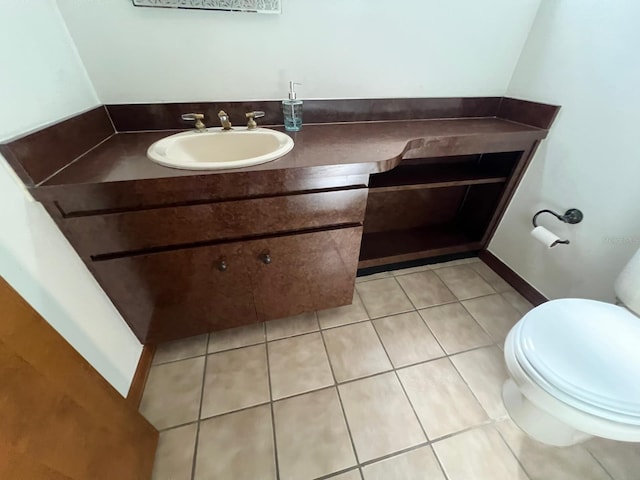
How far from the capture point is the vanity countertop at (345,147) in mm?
760

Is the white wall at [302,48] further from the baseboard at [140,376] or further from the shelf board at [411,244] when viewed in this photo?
the baseboard at [140,376]

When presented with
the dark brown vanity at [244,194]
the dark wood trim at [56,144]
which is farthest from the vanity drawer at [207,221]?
the dark wood trim at [56,144]

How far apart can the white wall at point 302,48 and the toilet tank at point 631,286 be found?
101 centimetres

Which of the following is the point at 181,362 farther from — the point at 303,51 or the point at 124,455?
the point at 303,51

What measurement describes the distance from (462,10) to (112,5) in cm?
135

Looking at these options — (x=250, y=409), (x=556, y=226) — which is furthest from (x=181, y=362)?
(x=556, y=226)

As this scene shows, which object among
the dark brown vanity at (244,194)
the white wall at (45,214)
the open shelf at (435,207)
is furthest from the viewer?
the open shelf at (435,207)

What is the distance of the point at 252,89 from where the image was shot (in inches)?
44.0

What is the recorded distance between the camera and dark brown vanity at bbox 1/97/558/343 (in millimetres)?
748

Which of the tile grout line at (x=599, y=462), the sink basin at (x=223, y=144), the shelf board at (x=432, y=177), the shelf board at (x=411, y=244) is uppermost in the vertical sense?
the sink basin at (x=223, y=144)

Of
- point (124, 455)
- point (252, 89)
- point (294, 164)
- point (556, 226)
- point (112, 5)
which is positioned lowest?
point (124, 455)

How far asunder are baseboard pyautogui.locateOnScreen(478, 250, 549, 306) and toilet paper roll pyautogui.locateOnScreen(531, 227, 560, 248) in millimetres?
311

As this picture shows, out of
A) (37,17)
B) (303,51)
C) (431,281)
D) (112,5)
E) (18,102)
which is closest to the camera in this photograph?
(18,102)

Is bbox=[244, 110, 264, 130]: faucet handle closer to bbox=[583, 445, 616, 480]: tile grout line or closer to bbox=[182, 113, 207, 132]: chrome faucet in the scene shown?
bbox=[182, 113, 207, 132]: chrome faucet
